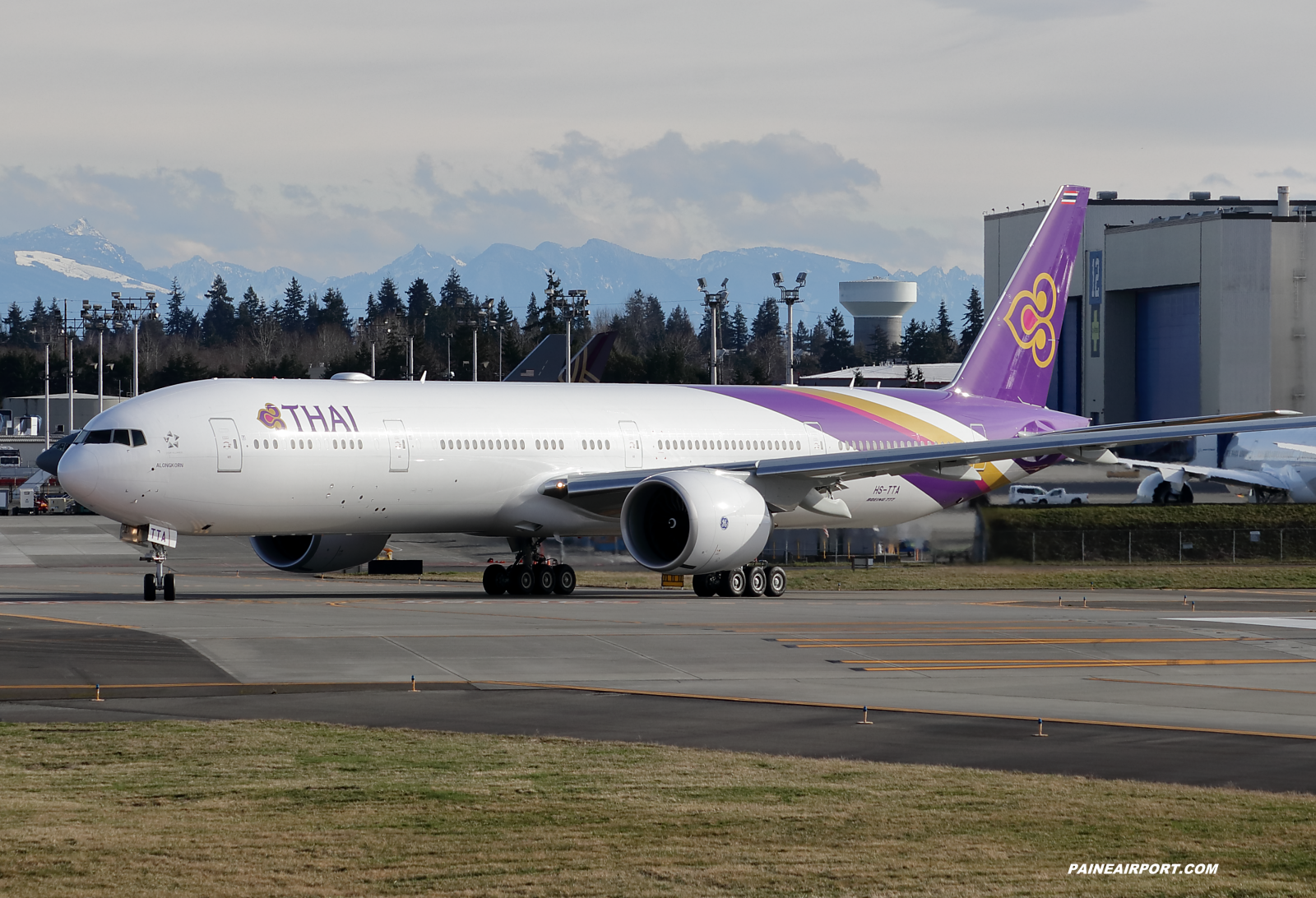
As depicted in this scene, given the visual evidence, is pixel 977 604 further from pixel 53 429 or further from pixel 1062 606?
pixel 53 429

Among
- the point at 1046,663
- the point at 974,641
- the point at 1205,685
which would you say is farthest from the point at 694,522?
the point at 1205,685

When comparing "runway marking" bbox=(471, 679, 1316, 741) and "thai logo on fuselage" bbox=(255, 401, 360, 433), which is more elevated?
"thai logo on fuselage" bbox=(255, 401, 360, 433)

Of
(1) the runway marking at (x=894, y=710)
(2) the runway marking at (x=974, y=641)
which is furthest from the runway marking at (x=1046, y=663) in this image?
(1) the runway marking at (x=894, y=710)

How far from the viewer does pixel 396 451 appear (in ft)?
105

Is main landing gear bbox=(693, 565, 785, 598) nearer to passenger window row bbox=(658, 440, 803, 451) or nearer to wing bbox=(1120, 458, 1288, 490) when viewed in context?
passenger window row bbox=(658, 440, 803, 451)

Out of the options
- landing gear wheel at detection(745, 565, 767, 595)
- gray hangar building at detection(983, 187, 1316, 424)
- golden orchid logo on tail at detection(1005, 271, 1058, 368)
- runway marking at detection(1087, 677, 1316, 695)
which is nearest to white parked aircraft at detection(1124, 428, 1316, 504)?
gray hangar building at detection(983, 187, 1316, 424)

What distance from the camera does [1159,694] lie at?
18.8 meters

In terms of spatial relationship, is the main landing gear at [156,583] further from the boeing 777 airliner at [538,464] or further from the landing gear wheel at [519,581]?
the landing gear wheel at [519,581]

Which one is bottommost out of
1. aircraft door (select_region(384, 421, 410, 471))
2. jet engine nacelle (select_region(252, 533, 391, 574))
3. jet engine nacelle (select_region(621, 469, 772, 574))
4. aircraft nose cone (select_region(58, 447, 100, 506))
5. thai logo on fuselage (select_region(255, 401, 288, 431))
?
jet engine nacelle (select_region(252, 533, 391, 574))

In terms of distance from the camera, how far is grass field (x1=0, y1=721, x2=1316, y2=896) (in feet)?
30.7

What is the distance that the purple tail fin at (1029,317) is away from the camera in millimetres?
42969

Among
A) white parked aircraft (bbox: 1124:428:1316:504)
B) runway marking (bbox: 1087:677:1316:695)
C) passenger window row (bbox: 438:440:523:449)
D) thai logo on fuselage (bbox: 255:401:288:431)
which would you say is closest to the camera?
runway marking (bbox: 1087:677:1316:695)

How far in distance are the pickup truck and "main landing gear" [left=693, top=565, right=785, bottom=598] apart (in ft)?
125

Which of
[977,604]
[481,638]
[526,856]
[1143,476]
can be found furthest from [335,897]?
[1143,476]
